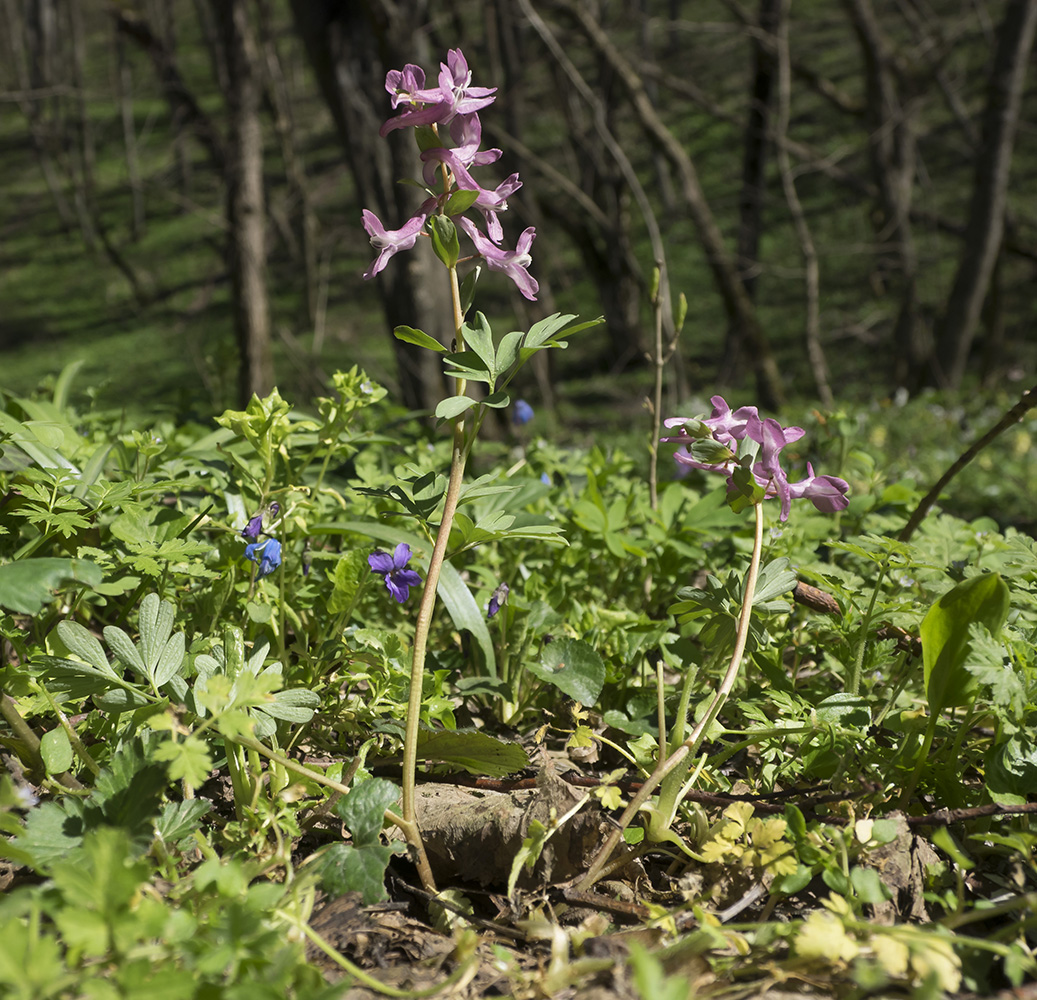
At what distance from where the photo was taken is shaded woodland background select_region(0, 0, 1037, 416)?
4.85 m

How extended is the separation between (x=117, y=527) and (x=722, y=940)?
1.19 meters

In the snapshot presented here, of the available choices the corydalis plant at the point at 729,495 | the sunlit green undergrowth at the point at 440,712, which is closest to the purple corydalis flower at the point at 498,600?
the sunlit green undergrowth at the point at 440,712

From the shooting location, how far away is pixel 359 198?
5051 mm

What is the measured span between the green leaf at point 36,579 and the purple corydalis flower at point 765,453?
2.78ft

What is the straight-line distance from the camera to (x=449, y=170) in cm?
118

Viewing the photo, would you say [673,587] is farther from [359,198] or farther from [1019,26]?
[1019,26]

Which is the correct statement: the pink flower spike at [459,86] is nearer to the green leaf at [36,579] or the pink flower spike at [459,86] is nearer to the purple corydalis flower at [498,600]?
the green leaf at [36,579]

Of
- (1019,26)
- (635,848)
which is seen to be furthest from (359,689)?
(1019,26)

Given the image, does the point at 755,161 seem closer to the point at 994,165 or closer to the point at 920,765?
the point at 994,165

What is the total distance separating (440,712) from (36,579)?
0.67 metres

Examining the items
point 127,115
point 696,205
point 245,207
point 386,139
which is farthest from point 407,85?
point 127,115

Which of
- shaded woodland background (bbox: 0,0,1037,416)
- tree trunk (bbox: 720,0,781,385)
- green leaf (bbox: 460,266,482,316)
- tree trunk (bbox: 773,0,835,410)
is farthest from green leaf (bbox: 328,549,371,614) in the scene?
tree trunk (bbox: 720,0,781,385)

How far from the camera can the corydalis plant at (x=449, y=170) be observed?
1.11 metres

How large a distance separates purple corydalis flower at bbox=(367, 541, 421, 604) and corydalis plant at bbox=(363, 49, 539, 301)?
1.85 ft
